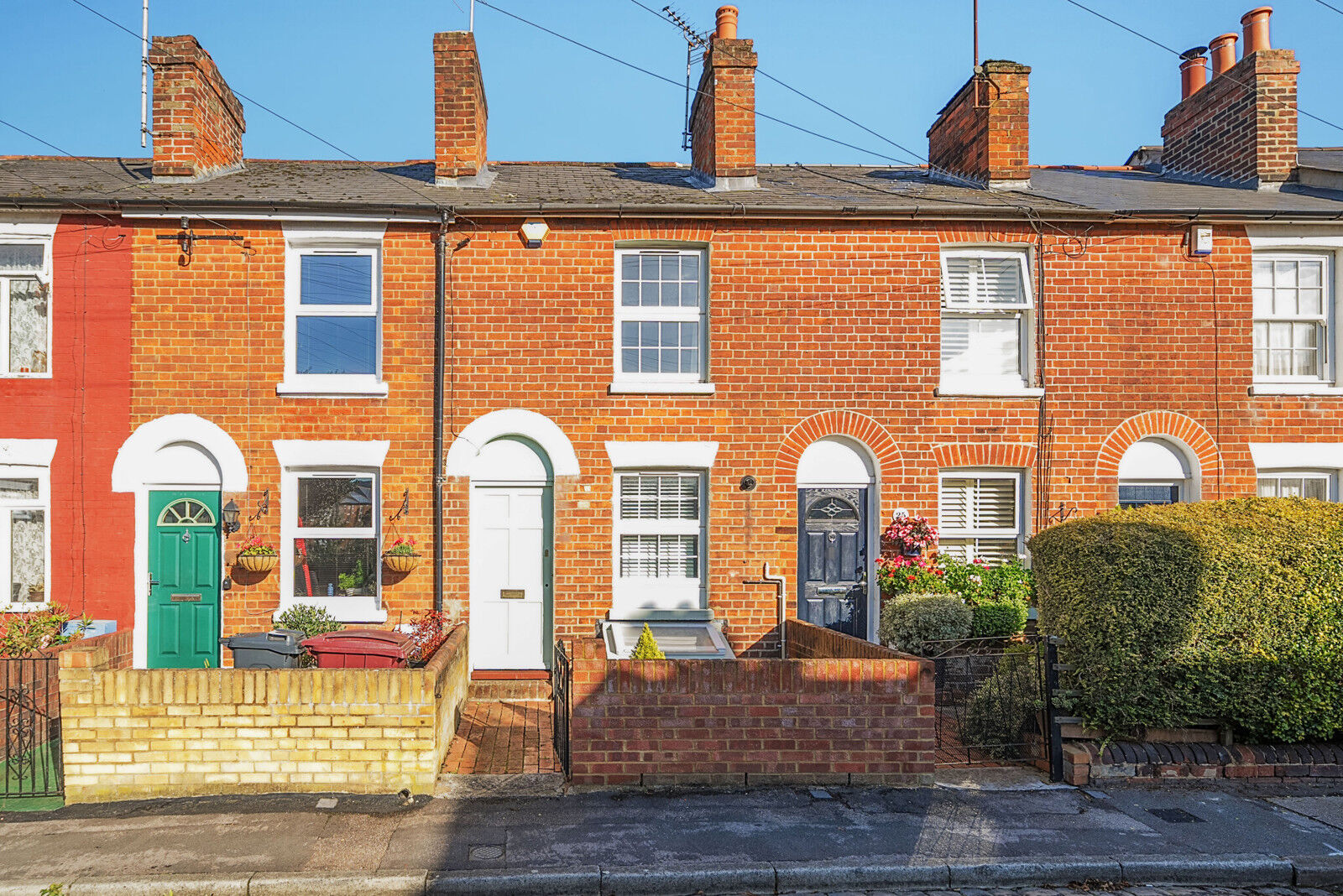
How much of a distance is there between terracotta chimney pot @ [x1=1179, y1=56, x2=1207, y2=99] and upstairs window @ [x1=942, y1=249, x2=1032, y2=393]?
6956 mm

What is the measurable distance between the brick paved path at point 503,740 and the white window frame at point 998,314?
20.5 ft

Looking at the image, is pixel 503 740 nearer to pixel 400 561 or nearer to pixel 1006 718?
pixel 400 561

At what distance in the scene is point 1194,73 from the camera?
15.4 m

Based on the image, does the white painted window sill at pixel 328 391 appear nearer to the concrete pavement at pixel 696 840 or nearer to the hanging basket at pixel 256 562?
the hanging basket at pixel 256 562

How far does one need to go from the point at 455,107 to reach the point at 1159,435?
9.83m

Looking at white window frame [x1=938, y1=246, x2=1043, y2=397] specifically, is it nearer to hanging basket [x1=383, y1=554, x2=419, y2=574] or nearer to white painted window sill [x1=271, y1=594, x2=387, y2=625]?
hanging basket [x1=383, y1=554, x2=419, y2=574]

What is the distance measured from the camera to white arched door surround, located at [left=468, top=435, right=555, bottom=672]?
10.8 m

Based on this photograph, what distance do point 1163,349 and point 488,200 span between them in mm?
8552

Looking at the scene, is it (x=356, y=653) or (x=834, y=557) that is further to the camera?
(x=834, y=557)

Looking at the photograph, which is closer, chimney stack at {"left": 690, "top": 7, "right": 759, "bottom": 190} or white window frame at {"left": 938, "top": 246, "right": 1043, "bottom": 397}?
white window frame at {"left": 938, "top": 246, "right": 1043, "bottom": 397}

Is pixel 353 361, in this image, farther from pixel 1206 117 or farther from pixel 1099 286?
pixel 1206 117

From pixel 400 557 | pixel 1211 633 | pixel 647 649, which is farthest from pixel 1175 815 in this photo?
pixel 400 557

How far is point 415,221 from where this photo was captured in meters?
10.9

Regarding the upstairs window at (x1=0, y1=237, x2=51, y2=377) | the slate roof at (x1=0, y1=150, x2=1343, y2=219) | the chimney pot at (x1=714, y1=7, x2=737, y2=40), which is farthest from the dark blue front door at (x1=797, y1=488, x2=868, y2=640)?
the upstairs window at (x1=0, y1=237, x2=51, y2=377)
